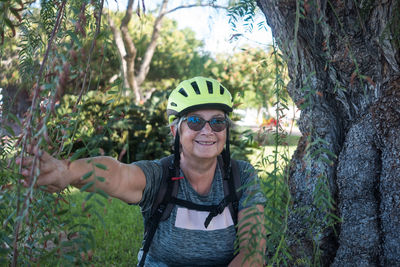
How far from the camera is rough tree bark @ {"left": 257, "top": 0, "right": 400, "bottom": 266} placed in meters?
2.26

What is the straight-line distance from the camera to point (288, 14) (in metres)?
2.29

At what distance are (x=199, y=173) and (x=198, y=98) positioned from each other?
0.49m

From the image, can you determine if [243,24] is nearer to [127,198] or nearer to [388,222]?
[127,198]

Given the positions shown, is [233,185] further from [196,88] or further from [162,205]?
[196,88]

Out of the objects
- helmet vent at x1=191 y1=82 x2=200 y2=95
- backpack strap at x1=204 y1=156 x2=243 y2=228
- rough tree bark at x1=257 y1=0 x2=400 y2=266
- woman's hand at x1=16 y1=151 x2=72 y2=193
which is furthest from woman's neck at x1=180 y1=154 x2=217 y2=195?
woman's hand at x1=16 y1=151 x2=72 y2=193

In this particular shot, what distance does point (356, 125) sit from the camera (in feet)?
8.14

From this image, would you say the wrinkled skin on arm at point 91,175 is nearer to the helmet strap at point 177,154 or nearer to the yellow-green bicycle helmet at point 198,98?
the helmet strap at point 177,154

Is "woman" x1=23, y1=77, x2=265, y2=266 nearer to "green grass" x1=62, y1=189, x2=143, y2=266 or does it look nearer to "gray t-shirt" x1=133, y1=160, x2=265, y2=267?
"gray t-shirt" x1=133, y1=160, x2=265, y2=267

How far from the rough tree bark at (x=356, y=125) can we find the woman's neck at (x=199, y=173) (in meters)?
0.58

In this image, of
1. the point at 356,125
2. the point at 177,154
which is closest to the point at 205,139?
the point at 177,154

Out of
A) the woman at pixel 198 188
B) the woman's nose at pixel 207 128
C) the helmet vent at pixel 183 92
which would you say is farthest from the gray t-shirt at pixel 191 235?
the helmet vent at pixel 183 92

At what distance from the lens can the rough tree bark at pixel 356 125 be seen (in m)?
2.26

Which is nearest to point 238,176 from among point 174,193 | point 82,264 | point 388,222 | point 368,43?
point 174,193

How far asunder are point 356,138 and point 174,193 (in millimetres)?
1139
